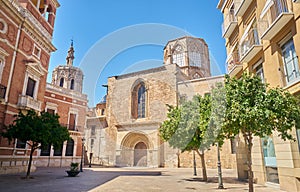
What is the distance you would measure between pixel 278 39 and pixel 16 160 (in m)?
16.6

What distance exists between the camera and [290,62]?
7867 millimetres

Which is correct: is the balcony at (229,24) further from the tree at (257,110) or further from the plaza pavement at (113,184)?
the plaza pavement at (113,184)

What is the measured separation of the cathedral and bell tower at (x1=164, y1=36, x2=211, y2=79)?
21.8 ft

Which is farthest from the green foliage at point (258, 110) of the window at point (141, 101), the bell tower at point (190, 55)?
the bell tower at point (190, 55)

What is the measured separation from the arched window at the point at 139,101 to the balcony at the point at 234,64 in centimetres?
1505

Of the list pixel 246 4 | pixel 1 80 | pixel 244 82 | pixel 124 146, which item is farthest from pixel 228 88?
pixel 124 146

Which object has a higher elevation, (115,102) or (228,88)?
(115,102)

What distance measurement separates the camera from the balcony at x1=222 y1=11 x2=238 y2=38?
12781 mm

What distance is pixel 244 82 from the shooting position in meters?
6.54

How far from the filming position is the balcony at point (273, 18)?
760cm

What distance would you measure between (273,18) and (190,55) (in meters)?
26.8

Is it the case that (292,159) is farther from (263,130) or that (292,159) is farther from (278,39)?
(278,39)

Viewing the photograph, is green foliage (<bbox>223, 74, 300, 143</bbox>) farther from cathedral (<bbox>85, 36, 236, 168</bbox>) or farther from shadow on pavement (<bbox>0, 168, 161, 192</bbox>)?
cathedral (<bbox>85, 36, 236, 168</bbox>)

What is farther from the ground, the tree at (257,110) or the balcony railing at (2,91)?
the balcony railing at (2,91)
